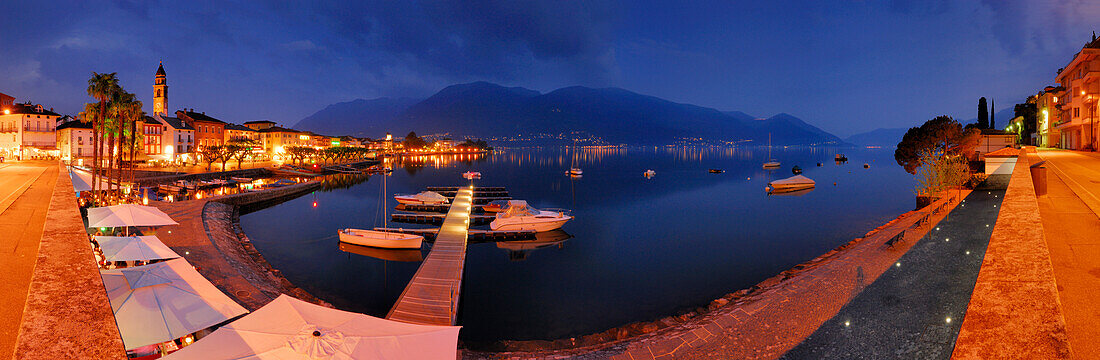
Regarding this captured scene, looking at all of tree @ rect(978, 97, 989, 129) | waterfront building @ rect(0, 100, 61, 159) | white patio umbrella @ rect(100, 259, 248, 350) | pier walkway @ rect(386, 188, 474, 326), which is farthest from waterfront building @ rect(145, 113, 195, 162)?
tree @ rect(978, 97, 989, 129)

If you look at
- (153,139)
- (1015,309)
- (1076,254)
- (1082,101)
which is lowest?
Answer: (1076,254)

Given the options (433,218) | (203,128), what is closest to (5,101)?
(203,128)

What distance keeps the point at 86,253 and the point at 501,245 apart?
24566mm

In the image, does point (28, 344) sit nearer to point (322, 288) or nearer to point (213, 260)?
point (213, 260)

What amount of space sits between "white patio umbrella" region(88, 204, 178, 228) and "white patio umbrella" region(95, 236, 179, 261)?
11.4 ft

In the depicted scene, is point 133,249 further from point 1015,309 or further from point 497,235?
point 497,235

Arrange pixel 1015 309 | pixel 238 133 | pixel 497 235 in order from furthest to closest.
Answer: pixel 238 133
pixel 497 235
pixel 1015 309

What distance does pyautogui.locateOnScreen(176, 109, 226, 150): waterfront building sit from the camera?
3619 inches

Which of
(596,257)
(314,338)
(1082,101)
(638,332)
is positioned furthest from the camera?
(1082,101)

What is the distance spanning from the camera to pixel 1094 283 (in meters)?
5.73

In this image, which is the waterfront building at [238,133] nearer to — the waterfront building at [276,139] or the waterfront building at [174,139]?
the waterfront building at [276,139]

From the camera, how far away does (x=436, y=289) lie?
16.5 meters

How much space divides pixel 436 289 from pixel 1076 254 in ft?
51.7

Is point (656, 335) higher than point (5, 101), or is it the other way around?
point (5, 101)
